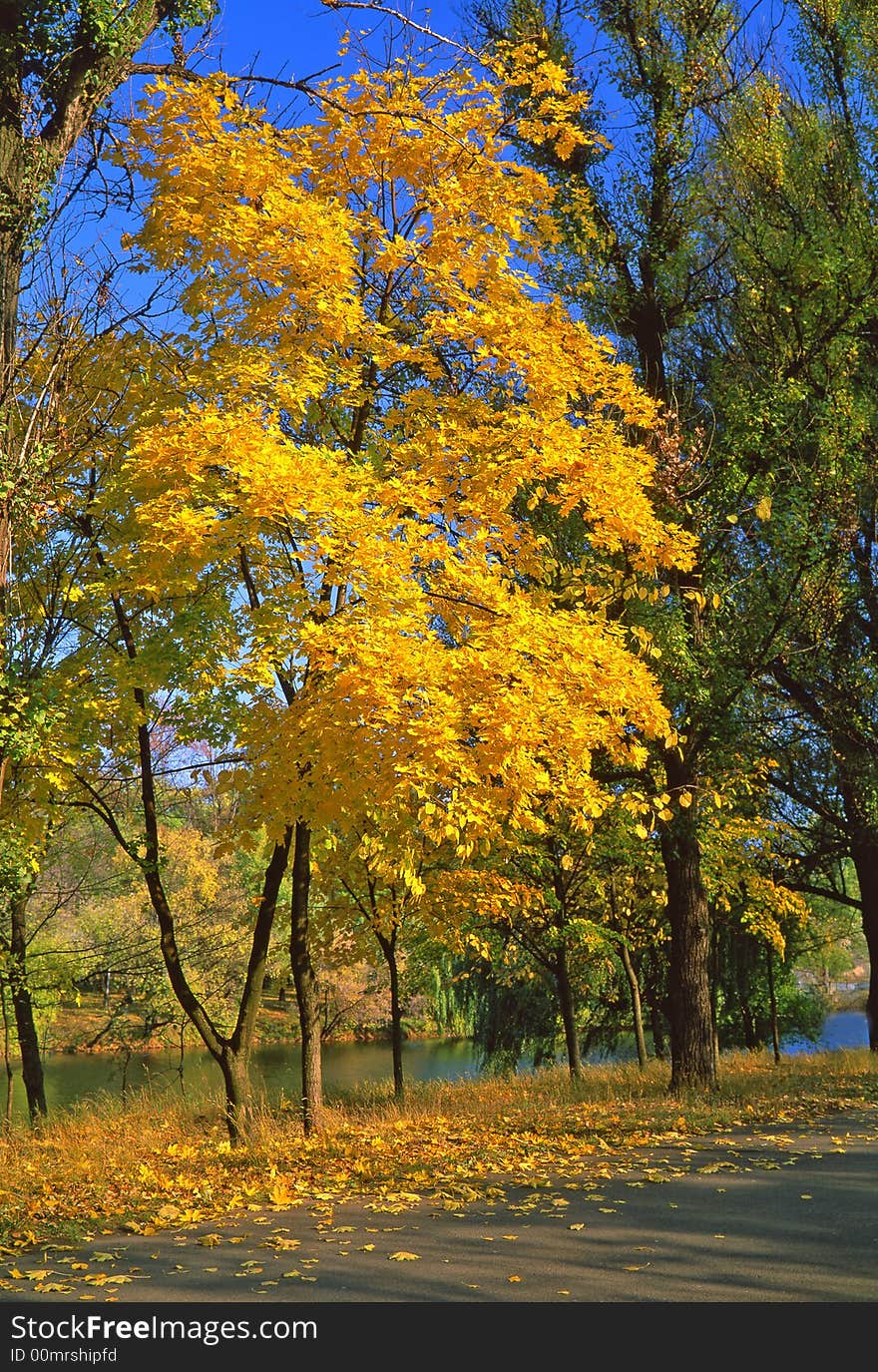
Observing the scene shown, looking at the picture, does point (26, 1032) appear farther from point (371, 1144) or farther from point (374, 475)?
point (374, 475)

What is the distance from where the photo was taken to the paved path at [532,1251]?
4.34 metres

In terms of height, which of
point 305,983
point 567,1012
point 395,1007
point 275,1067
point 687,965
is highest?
point 305,983

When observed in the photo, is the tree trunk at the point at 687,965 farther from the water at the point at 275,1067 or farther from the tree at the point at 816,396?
the water at the point at 275,1067

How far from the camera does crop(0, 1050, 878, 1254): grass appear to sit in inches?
255

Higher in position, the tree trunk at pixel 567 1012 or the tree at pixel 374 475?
the tree at pixel 374 475

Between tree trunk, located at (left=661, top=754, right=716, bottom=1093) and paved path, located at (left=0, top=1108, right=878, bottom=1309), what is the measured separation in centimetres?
468

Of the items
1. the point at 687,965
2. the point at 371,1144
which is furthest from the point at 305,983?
the point at 687,965

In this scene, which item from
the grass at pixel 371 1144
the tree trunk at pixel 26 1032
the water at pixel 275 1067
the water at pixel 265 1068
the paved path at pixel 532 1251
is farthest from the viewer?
the water at pixel 265 1068

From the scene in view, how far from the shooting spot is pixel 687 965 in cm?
1152

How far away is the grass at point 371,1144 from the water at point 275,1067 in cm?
968

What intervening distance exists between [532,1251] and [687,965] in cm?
702

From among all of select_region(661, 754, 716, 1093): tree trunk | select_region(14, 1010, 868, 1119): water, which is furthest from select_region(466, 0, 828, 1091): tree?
select_region(14, 1010, 868, 1119): water

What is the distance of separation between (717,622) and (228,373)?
21.7ft

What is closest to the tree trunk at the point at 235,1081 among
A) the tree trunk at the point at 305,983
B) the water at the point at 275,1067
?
the tree trunk at the point at 305,983
